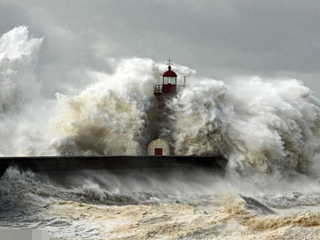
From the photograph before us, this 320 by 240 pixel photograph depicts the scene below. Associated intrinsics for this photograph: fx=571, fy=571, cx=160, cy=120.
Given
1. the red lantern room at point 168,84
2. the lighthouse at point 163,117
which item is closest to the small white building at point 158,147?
the lighthouse at point 163,117

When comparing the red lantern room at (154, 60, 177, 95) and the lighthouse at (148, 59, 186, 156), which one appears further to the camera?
the red lantern room at (154, 60, 177, 95)

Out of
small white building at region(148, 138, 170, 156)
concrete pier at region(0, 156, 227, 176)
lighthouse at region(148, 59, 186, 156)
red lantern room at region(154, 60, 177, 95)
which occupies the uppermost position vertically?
red lantern room at region(154, 60, 177, 95)

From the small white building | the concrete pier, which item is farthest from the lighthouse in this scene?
the concrete pier

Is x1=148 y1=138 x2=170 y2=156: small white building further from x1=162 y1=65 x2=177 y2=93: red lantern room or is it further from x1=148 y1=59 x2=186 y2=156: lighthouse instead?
x1=162 y1=65 x2=177 y2=93: red lantern room

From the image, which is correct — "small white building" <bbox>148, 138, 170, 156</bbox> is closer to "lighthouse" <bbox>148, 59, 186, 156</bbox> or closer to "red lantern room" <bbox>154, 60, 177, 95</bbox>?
"lighthouse" <bbox>148, 59, 186, 156</bbox>

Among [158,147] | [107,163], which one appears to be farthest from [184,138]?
[107,163]

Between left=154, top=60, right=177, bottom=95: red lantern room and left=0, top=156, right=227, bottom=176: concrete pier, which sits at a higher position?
left=154, top=60, right=177, bottom=95: red lantern room

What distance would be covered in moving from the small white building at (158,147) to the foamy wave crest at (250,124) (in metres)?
0.44

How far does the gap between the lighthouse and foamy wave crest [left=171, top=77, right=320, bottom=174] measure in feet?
1.03

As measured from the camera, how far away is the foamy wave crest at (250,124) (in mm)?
18547

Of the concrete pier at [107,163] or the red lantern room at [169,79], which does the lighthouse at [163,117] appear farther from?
the concrete pier at [107,163]

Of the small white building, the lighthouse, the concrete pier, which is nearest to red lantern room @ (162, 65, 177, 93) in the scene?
the lighthouse

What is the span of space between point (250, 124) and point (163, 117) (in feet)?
9.77

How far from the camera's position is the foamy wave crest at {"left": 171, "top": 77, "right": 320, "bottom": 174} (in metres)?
18.5
